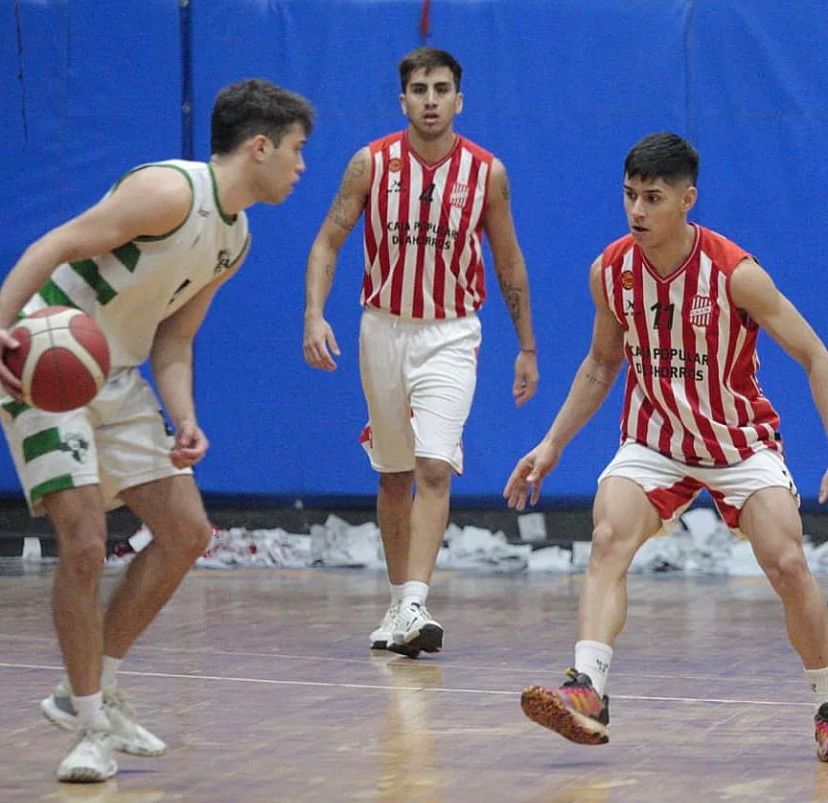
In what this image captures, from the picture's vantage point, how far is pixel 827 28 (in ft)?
31.5

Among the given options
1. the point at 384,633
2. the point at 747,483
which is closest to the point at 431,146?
the point at 384,633

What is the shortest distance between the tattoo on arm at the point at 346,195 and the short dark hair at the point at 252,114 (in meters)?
2.57

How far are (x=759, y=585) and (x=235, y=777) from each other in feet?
16.2

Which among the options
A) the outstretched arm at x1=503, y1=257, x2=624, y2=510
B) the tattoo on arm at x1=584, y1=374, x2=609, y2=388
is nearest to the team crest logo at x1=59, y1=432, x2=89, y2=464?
the outstretched arm at x1=503, y1=257, x2=624, y2=510

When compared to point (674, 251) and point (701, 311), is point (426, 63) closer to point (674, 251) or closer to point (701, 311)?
point (674, 251)

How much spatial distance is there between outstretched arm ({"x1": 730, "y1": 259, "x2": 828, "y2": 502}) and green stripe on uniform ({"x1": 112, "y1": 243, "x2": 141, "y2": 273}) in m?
1.67

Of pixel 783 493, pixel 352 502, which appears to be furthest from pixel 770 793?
Result: pixel 352 502

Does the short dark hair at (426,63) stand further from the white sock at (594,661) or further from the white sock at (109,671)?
the white sock at (109,671)

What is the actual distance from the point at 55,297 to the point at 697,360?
1794 millimetres

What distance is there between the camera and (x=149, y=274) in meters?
4.94

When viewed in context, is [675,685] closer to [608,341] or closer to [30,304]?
[608,341]

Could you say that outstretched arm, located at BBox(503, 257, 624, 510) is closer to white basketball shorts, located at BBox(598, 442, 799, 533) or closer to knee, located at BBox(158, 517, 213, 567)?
white basketball shorts, located at BBox(598, 442, 799, 533)

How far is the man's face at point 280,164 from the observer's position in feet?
16.7

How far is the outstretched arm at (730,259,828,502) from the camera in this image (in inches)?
205
